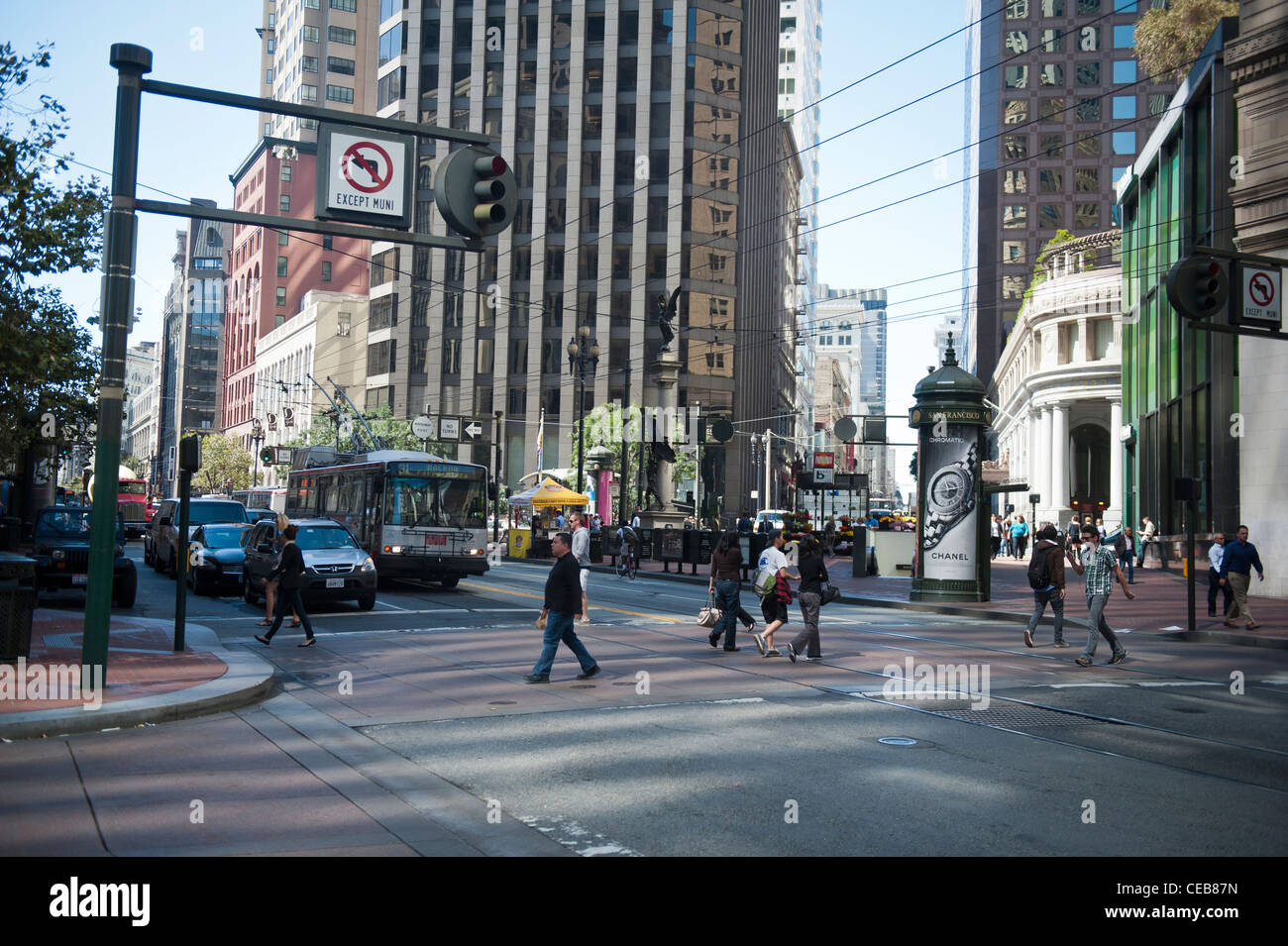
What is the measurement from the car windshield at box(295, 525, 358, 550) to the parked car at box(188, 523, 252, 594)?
3.06 m

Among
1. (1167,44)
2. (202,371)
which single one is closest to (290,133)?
(202,371)

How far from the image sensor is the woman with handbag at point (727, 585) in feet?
51.7

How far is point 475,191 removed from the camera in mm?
12148

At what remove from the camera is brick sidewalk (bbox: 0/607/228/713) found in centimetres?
1084

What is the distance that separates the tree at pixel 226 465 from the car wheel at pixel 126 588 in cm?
8890

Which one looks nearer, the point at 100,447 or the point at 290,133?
the point at 100,447

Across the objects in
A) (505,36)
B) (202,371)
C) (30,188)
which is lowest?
(30,188)

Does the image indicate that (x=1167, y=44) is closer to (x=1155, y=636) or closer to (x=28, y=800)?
(x=1155, y=636)

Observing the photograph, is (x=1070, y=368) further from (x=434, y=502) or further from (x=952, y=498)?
(x=434, y=502)

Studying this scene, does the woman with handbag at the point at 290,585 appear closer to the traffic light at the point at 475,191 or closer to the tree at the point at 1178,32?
the traffic light at the point at 475,191

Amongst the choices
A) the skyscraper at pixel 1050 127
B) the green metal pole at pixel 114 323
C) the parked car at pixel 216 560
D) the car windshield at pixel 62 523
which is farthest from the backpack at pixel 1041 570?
the skyscraper at pixel 1050 127
